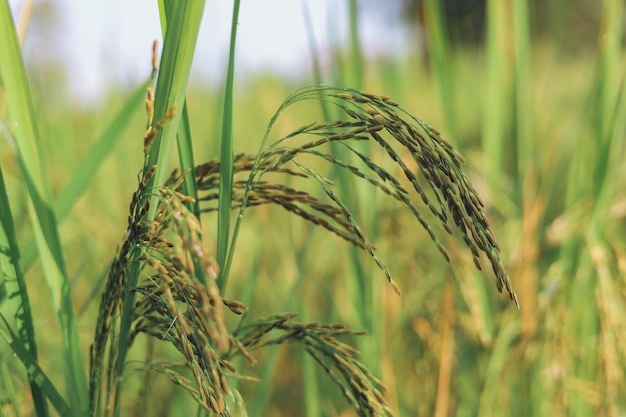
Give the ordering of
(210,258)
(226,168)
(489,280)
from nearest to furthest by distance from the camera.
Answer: (210,258) < (226,168) < (489,280)

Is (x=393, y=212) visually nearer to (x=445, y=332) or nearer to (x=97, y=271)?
(x=445, y=332)

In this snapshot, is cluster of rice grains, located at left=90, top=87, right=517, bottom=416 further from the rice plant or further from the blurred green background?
the blurred green background

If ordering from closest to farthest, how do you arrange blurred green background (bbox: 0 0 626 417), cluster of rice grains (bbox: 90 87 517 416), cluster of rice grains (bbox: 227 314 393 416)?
cluster of rice grains (bbox: 90 87 517 416) < cluster of rice grains (bbox: 227 314 393 416) < blurred green background (bbox: 0 0 626 417)

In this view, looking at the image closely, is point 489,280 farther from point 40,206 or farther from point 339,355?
point 40,206

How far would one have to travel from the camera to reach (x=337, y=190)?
1.26 m

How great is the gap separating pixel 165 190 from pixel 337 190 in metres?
0.76

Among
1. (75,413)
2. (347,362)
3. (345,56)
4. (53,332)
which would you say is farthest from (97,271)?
(347,362)

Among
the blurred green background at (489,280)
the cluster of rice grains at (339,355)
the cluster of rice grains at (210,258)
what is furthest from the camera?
the blurred green background at (489,280)

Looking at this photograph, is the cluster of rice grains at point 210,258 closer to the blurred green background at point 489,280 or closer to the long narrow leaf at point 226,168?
the long narrow leaf at point 226,168

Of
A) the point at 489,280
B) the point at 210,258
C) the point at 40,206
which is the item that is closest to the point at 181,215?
the point at 210,258

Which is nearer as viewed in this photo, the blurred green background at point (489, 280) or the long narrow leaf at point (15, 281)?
the long narrow leaf at point (15, 281)

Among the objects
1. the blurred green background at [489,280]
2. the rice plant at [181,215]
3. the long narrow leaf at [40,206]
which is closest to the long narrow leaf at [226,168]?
the rice plant at [181,215]

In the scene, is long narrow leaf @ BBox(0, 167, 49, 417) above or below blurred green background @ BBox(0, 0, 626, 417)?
above

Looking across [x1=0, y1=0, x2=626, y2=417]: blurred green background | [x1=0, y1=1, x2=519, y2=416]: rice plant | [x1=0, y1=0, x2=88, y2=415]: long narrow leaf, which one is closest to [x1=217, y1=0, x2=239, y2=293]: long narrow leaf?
[x1=0, y1=1, x2=519, y2=416]: rice plant
